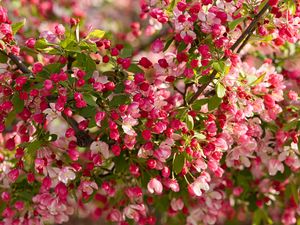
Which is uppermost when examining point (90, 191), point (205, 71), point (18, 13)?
point (205, 71)

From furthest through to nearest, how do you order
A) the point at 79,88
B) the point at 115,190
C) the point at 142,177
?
the point at 115,190
the point at 142,177
the point at 79,88

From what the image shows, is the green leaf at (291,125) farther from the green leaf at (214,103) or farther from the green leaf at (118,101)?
the green leaf at (118,101)

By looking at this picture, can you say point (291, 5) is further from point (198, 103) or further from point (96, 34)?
point (96, 34)

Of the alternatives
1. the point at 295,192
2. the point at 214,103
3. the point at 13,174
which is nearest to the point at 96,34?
the point at 214,103

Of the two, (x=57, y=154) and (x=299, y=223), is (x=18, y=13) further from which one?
(x=299, y=223)

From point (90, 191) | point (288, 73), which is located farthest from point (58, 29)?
point (288, 73)

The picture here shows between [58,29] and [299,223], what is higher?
[58,29]

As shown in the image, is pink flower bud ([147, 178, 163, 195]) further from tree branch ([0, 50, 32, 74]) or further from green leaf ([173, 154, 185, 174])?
tree branch ([0, 50, 32, 74])
